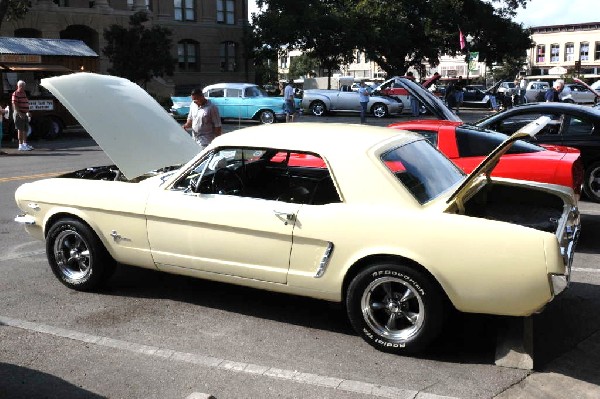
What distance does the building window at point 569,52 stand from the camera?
91787mm

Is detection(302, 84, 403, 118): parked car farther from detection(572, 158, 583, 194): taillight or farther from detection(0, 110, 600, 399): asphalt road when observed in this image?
detection(0, 110, 600, 399): asphalt road

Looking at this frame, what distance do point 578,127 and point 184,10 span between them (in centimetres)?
4370

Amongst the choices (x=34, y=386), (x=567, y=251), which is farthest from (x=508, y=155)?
(x=34, y=386)

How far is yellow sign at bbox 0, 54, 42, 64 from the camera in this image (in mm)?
21734

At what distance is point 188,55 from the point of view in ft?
164

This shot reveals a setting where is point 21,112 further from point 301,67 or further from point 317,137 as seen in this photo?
point 301,67

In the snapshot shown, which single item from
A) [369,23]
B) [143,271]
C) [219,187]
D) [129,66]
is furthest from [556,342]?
[369,23]

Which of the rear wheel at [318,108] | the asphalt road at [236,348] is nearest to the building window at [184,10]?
the rear wheel at [318,108]

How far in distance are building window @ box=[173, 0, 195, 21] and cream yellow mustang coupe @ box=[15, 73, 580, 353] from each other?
45.4 meters

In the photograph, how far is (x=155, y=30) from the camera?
1411 inches

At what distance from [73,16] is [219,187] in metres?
41.2

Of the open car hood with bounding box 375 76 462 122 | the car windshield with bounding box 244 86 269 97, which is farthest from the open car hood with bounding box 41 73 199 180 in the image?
the car windshield with bounding box 244 86 269 97

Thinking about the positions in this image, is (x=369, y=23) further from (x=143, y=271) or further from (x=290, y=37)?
(x=143, y=271)

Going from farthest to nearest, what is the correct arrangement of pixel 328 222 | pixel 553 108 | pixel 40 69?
pixel 40 69, pixel 553 108, pixel 328 222
